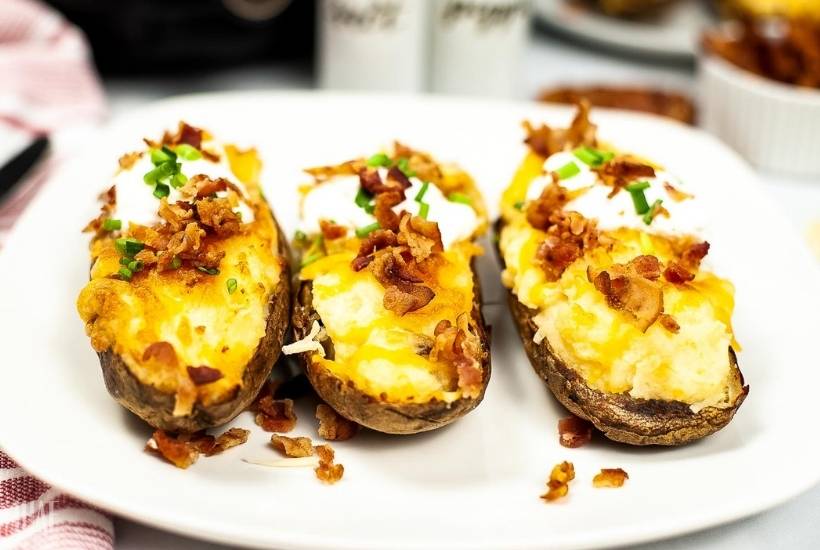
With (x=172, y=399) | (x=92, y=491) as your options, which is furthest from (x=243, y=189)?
(x=92, y=491)

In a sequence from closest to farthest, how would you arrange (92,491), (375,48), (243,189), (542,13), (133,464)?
(92,491) < (133,464) < (243,189) < (375,48) < (542,13)

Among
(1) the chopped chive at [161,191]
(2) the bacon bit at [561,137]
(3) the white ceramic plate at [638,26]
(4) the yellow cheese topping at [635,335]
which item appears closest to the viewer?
(4) the yellow cheese topping at [635,335]

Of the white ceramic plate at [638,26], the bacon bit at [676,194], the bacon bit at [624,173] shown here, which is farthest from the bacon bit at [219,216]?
the white ceramic plate at [638,26]

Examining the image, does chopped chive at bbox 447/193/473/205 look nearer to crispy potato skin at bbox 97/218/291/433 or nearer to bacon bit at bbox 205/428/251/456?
crispy potato skin at bbox 97/218/291/433

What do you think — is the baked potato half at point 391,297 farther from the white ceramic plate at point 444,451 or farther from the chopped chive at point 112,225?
the chopped chive at point 112,225

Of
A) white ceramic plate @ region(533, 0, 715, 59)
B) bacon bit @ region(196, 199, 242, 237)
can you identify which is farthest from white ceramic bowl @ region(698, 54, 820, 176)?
bacon bit @ region(196, 199, 242, 237)

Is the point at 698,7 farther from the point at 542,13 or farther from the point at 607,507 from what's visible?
the point at 607,507
